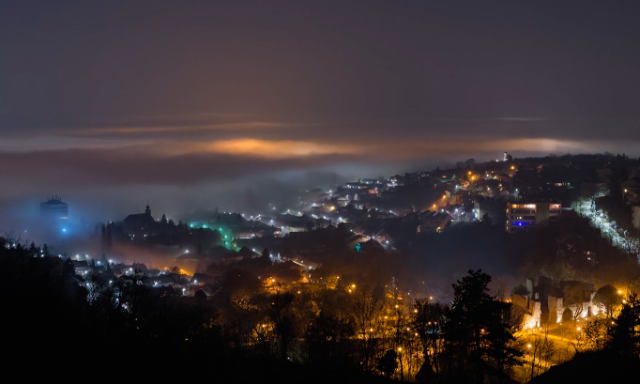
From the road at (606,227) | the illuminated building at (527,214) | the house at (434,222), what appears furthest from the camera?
the house at (434,222)

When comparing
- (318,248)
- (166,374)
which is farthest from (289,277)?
(166,374)

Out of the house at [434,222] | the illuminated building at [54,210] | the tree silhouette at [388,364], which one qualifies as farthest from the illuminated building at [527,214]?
the illuminated building at [54,210]

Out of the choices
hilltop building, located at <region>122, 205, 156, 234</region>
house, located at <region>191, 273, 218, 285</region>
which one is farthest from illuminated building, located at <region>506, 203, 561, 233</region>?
hilltop building, located at <region>122, 205, 156, 234</region>

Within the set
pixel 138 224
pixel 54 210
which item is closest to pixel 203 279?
pixel 138 224

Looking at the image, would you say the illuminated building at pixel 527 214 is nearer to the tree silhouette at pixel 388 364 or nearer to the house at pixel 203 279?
the house at pixel 203 279

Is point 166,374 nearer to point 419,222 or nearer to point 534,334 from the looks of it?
point 534,334

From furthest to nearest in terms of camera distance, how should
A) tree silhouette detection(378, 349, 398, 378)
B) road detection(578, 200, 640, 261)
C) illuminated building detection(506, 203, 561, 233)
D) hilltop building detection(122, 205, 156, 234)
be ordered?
hilltop building detection(122, 205, 156, 234) < illuminated building detection(506, 203, 561, 233) < road detection(578, 200, 640, 261) < tree silhouette detection(378, 349, 398, 378)

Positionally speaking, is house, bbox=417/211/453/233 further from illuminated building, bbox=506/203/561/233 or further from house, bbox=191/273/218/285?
house, bbox=191/273/218/285
